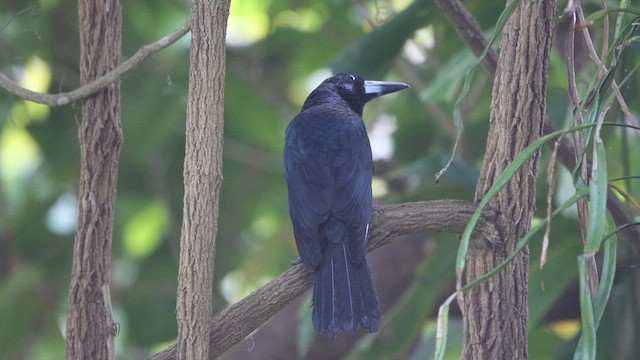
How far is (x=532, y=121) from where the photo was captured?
8.65 feet

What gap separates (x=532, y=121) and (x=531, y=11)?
268mm

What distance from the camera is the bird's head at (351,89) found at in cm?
Result: 454

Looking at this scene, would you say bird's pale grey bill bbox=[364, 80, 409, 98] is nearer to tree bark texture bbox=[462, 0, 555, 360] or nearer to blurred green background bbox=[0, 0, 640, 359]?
blurred green background bbox=[0, 0, 640, 359]

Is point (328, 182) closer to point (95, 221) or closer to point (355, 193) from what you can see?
point (355, 193)

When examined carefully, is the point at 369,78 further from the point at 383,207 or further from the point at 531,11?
the point at 531,11

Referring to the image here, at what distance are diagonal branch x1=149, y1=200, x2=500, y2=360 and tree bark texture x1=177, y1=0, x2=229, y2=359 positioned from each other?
11 centimetres

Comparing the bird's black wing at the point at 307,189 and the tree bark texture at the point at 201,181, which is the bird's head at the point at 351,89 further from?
the tree bark texture at the point at 201,181

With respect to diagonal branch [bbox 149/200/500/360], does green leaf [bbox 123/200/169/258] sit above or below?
above

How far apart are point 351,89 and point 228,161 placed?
1231 mm

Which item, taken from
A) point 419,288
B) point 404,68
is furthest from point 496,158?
point 404,68

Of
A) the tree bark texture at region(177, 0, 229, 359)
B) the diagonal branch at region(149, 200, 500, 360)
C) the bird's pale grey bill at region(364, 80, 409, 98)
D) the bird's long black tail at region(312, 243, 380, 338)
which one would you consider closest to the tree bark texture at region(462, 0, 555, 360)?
the diagonal branch at region(149, 200, 500, 360)

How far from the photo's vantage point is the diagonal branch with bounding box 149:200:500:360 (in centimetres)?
258

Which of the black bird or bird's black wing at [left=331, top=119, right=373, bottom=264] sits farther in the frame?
bird's black wing at [left=331, top=119, right=373, bottom=264]

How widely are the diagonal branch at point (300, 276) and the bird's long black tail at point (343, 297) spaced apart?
Answer: 0.41 ft
